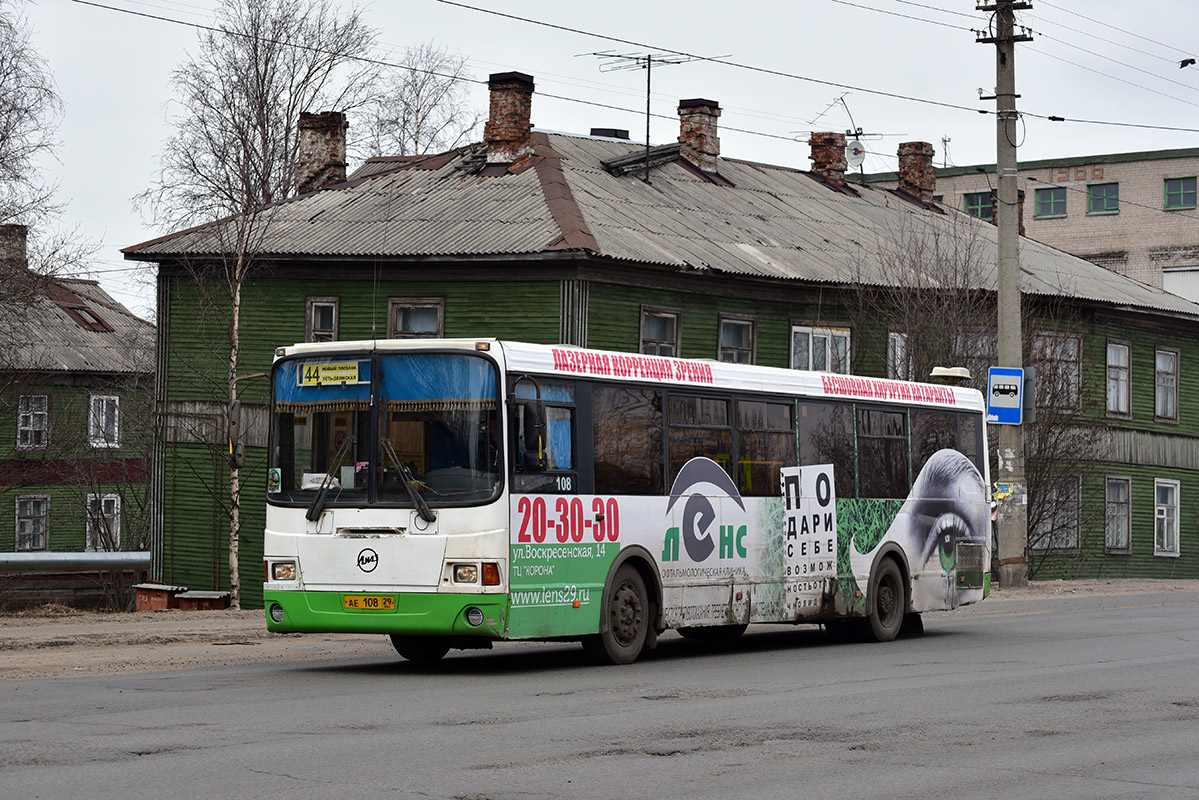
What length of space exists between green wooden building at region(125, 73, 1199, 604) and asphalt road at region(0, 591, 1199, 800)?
15884 millimetres

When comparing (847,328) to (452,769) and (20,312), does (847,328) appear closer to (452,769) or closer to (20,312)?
(20,312)

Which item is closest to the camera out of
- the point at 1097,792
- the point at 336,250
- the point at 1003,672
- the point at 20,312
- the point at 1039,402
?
the point at 1097,792

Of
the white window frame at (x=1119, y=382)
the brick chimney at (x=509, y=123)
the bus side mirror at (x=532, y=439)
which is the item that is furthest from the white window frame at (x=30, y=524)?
the bus side mirror at (x=532, y=439)

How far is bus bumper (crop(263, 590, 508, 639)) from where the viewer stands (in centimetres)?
1376

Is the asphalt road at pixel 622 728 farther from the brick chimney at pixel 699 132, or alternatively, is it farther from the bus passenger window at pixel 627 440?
the brick chimney at pixel 699 132

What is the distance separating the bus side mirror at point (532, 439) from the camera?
556 inches

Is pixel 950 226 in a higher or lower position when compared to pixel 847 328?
higher

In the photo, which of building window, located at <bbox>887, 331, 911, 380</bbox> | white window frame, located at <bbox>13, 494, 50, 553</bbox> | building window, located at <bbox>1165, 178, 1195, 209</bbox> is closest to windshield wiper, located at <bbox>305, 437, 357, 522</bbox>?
building window, located at <bbox>887, 331, 911, 380</bbox>

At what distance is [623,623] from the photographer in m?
15.2

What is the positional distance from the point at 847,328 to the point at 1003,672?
22249 millimetres

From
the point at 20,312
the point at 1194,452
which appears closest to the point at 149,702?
the point at 20,312

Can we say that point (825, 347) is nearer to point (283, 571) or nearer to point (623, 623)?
point (623, 623)

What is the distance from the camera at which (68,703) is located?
11.9 meters

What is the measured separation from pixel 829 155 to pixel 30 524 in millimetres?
27066
